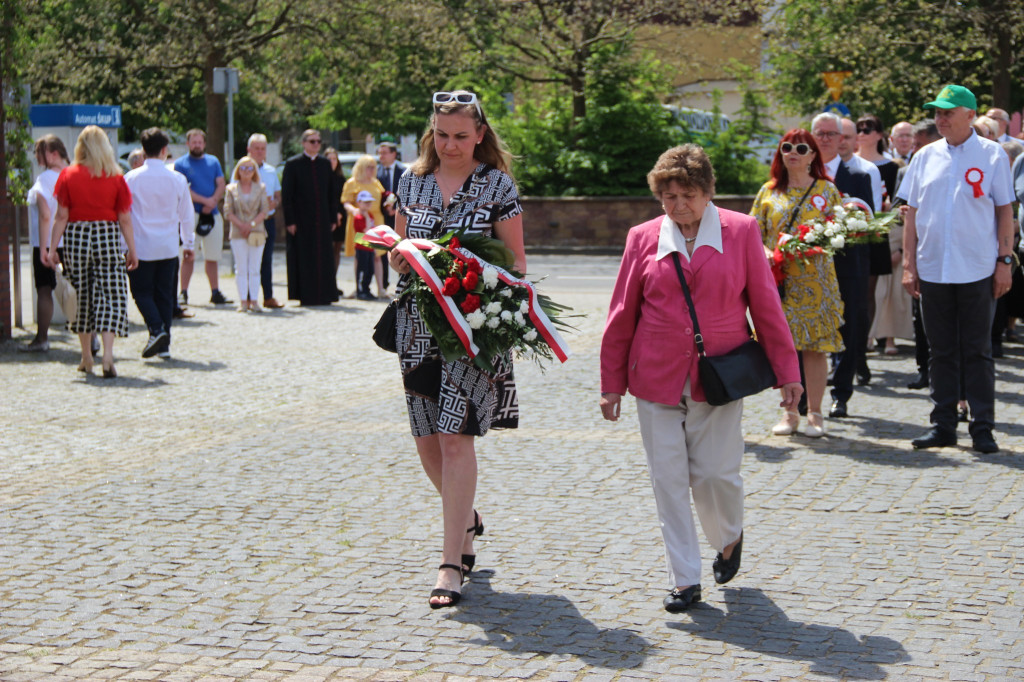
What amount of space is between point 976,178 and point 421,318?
4.06 m

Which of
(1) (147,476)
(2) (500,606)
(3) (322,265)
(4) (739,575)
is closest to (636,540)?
(4) (739,575)

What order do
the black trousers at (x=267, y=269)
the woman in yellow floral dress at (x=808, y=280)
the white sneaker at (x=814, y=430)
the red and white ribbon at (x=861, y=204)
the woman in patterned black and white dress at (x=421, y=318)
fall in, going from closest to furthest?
the woman in patterned black and white dress at (x=421, y=318)
the woman in yellow floral dress at (x=808, y=280)
the white sneaker at (x=814, y=430)
the red and white ribbon at (x=861, y=204)
the black trousers at (x=267, y=269)

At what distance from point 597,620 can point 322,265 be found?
38.2 ft

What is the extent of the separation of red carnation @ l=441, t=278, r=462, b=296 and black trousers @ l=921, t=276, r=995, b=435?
400 cm

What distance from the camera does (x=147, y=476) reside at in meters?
7.25

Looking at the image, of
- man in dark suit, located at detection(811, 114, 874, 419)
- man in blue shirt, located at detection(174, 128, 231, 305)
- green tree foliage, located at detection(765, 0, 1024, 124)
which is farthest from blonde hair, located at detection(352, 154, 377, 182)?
green tree foliage, located at detection(765, 0, 1024, 124)

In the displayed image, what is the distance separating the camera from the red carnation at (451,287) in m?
4.88

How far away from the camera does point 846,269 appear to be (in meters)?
8.82

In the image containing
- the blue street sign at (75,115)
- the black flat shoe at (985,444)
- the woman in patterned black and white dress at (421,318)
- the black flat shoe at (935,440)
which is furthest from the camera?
the blue street sign at (75,115)

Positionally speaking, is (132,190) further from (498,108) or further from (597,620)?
(498,108)

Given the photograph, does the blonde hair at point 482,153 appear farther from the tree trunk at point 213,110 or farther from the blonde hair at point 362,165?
the tree trunk at point 213,110

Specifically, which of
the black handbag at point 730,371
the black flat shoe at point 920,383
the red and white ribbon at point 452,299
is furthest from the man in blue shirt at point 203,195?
the black handbag at point 730,371

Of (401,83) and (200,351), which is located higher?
(401,83)

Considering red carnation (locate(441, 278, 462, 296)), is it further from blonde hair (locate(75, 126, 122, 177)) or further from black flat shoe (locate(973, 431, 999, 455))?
blonde hair (locate(75, 126, 122, 177))
